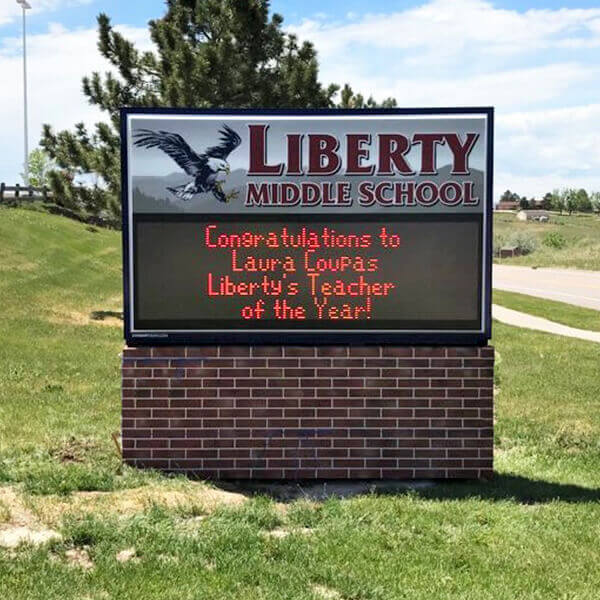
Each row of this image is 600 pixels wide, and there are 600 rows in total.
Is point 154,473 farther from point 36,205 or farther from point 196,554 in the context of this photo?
point 36,205

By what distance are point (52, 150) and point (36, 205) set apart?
2642 cm

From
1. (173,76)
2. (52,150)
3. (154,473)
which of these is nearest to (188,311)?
(154,473)

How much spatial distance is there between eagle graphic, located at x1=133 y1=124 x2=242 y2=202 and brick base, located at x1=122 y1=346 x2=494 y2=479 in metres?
1.56

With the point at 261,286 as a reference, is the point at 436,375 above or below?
below

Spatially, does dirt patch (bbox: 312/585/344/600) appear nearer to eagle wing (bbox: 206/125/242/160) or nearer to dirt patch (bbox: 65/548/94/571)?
dirt patch (bbox: 65/548/94/571)

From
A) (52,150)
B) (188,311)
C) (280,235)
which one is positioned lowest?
(188,311)

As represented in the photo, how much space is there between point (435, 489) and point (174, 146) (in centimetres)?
412

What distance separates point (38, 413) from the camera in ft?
34.5

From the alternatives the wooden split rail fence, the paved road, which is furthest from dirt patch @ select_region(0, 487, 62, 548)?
the wooden split rail fence

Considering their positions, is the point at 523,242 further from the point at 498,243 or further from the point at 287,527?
the point at 287,527

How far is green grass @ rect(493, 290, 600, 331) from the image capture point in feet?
82.5

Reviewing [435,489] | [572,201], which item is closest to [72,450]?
[435,489]

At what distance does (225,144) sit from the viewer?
7.71 metres

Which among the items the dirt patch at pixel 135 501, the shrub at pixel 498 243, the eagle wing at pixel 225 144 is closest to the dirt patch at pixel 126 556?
the dirt patch at pixel 135 501
